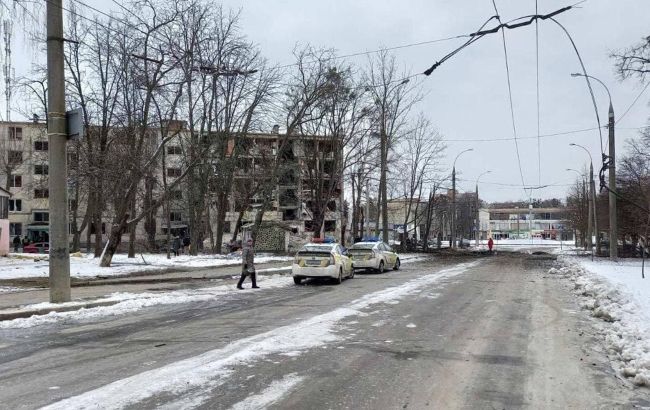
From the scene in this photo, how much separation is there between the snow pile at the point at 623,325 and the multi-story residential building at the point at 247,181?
2154cm

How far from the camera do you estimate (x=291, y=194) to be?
60312mm

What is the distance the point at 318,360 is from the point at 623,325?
229 inches

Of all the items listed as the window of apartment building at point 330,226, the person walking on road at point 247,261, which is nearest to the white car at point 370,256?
the person walking on road at point 247,261

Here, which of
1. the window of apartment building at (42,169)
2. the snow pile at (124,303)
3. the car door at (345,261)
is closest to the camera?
the snow pile at (124,303)

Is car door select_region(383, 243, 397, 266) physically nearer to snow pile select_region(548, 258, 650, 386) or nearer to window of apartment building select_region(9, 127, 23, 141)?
snow pile select_region(548, 258, 650, 386)

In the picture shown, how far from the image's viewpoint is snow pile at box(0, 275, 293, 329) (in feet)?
36.6

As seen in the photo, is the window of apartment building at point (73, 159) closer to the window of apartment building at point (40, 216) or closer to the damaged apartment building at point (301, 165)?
the damaged apartment building at point (301, 165)

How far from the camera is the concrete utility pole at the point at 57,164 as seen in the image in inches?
507

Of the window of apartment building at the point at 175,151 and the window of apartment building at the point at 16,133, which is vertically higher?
the window of apartment building at the point at 16,133

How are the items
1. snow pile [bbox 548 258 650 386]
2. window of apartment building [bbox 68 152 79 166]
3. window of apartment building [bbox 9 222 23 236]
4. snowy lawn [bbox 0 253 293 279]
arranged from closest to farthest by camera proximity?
snow pile [bbox 548 258 650 386] < snowy lawn [bbox 0 253 293 279] < window of apartment building [bbox 68 152 79 166] < window of apartment building [bbox 9 222 23 236]

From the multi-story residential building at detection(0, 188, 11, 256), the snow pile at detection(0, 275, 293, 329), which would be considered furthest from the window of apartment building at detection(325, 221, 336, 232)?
the snow pile at detection(0, 275, 293, 329)

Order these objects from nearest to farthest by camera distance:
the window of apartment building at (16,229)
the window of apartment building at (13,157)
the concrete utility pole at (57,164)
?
1. the concrete utility pole at (57,164)
2. the window of apartment building at (13,157)
3. the window of apartment building at (16,229)

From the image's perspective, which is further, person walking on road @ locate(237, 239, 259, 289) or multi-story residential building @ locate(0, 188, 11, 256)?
multi-story residential building @ locate(0, 188, 11, 256)

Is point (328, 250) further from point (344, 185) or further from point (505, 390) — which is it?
point (344, 185)
